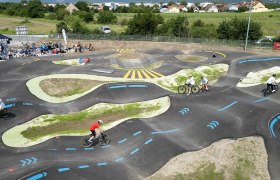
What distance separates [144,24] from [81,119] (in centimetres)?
5215

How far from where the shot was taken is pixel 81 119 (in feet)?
82.0

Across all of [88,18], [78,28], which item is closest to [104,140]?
[78,28]

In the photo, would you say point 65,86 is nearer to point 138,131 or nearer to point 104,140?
point 138,131

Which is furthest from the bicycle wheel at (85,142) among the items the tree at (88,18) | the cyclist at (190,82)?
the tree at (88,18)

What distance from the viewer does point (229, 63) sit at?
4034 centimetres

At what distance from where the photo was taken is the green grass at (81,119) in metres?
22.7

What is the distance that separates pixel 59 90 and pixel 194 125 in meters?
15.7

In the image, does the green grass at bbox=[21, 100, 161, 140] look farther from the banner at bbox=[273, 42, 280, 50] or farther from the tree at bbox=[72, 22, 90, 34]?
the tree at bbox=[72, 22, 90, 34]

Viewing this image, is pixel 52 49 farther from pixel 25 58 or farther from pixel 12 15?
pixel 12 15

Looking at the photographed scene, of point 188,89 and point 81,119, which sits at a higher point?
point 188,89

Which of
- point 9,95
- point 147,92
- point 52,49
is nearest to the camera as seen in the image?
point 9,95

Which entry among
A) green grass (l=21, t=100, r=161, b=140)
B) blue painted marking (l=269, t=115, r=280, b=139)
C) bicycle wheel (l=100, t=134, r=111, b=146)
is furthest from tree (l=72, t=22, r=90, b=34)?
blue painted marking (l=269, t=115, r=280, b=139)

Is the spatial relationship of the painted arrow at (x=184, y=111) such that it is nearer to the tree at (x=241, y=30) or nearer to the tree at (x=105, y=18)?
the tree at (x=241, y=30)

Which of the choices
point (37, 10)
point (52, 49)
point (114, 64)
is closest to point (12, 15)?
point (37, 10)
